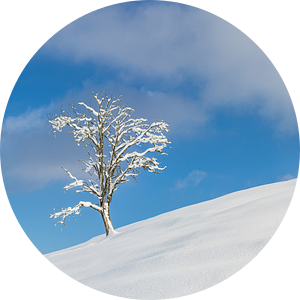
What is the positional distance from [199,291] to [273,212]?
87.5 inches

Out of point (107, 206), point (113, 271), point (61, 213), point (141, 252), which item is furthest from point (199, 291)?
point (61, 213)

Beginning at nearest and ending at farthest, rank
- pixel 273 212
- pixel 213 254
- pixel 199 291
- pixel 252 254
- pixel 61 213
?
1. pixel 199 291
2. pixel 252 254
3. pixel 213 254
4. pixel 273 212
5. pixel 61 213

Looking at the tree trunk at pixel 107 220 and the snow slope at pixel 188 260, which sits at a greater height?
the tree trunk at pixel 107 220

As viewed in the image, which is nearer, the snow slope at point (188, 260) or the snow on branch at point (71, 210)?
the snow slope at point (188, 260)

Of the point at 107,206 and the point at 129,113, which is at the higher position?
the point at 129,113

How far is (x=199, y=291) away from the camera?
2.57 metres

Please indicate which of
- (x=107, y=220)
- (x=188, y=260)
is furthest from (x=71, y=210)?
(x=188, y=260)

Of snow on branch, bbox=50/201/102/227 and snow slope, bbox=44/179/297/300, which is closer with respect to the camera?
snow slope, bbox=44/179/297/300

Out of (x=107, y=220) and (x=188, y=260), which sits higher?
(x=107, y=220)

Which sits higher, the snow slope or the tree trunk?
the tree trunk

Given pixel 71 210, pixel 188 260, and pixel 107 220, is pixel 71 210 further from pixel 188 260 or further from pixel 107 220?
pixel 188 260

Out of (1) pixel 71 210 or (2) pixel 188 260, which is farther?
(1) pixel 71 210

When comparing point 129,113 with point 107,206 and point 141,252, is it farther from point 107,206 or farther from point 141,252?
point 141,252

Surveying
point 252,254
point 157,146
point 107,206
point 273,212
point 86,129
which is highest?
point 86,129
